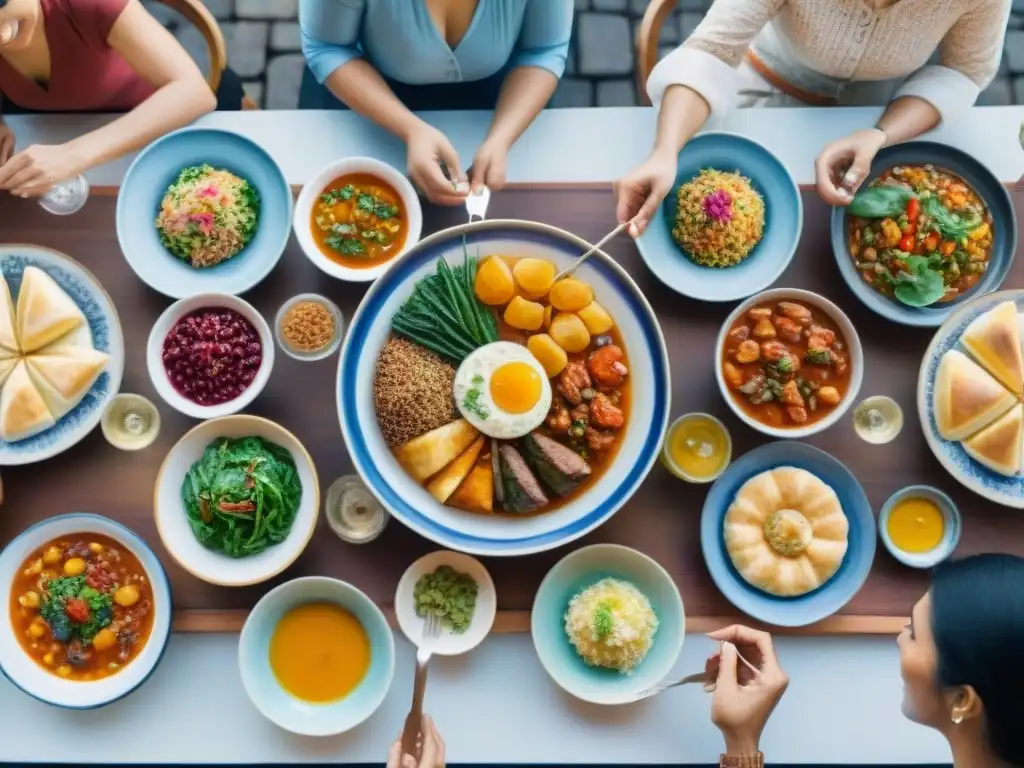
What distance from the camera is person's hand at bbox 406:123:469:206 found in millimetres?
2078

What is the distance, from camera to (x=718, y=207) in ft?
6.64

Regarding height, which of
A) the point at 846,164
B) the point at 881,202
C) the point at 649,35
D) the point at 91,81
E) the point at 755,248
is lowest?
the point at 755,248

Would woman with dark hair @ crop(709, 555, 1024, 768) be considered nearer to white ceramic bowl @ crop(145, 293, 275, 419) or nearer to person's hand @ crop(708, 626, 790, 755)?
person's hand @ crop(708, 626, 790, 755)

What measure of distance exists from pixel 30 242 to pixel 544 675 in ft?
5.85

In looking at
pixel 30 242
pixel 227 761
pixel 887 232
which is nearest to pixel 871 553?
pixel 887 232

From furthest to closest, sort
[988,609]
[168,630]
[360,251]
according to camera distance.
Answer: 1. [360,251]
2. [168,630]
3. [988,609]

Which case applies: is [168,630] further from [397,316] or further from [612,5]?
[612,5]

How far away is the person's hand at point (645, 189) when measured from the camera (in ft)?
6.61

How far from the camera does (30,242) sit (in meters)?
2.12

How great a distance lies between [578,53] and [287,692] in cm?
277

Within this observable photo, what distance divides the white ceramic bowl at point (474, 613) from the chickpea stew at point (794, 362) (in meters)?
0.80

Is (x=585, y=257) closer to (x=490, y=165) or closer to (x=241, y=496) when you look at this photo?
(x=490, y=165)

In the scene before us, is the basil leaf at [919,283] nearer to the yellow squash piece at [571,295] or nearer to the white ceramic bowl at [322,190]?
the yellow squash piece at [571,295]

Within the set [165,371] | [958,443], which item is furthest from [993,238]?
[165,371]
